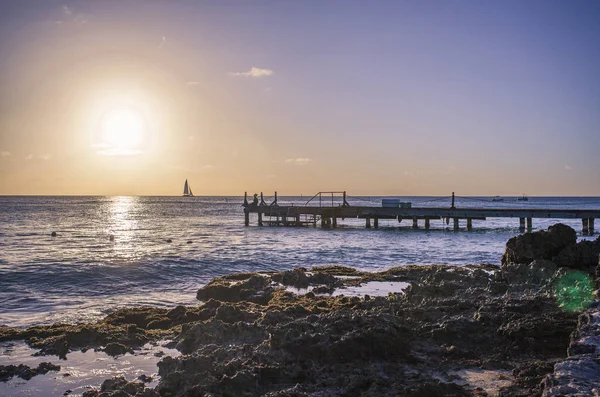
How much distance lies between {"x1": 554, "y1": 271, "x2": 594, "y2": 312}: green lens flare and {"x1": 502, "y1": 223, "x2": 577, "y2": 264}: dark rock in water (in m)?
2.85

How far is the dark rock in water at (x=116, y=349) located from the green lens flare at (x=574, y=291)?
Result: 739 centimetres

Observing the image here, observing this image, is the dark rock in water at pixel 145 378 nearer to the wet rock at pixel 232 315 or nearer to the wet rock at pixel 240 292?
the wet rock at pixel 232 315

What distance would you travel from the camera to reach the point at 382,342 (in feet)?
23.1

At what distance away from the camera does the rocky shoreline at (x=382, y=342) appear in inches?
229

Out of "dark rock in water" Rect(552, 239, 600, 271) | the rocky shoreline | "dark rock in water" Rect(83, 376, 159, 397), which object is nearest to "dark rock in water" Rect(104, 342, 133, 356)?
the rocky shoreline

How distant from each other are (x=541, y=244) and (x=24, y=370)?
13.4 m

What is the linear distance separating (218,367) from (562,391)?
4.06 m

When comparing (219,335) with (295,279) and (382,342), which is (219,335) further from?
(295,279)

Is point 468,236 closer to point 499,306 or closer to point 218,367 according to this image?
point 499,306

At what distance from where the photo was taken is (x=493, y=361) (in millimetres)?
6582

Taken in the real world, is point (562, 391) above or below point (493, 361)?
above

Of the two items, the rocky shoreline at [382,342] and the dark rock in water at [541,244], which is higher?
the dark rock in water at [541,244]

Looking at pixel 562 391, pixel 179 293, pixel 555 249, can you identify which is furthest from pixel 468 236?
pixel 562 391

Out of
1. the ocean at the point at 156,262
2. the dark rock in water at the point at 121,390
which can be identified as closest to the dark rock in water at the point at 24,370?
the dark rock in water at the point at 121,390
